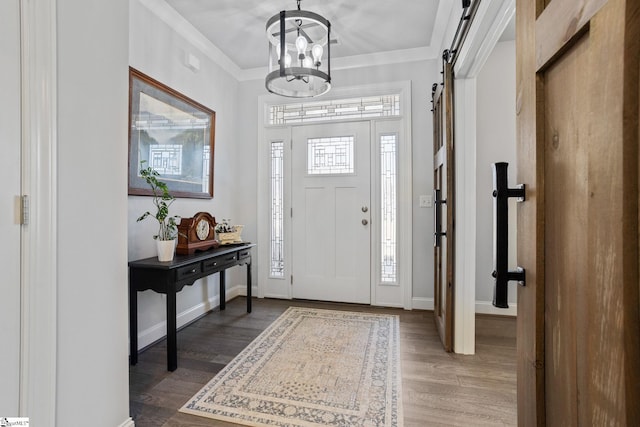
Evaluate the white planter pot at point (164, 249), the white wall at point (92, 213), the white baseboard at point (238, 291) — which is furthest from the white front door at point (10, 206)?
the white baseboard at point (238, 291)

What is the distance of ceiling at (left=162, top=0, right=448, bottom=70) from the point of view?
2.70 m

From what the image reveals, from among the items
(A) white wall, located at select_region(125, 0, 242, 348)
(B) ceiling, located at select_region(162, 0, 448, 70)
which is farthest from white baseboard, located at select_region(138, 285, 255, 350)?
(B) ceiling, located at select_region(162, 0, 448, 70)

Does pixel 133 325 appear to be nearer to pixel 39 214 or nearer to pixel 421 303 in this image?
pixel 39 214

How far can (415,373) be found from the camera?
2191 millimetres

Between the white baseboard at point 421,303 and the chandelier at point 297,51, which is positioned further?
the white baseboard at point 421,303

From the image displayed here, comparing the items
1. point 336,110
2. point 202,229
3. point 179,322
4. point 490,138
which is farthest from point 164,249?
point 490,138

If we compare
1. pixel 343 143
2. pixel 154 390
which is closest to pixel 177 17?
pixel 343 143

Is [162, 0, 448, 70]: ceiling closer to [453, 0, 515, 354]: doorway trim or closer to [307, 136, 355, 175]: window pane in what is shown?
[453, 0, 515, 354]: doorway trim

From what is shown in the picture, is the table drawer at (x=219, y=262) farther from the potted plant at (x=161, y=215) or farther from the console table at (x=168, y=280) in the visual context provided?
the potted plant at (x=161, y=215)

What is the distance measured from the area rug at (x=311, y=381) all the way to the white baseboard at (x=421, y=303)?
2.12 ft

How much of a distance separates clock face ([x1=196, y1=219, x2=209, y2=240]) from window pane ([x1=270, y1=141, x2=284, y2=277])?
1064 millimetres

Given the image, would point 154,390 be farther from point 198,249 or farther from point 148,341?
point 198,249

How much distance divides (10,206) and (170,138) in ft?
6.02

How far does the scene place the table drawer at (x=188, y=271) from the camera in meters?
2.34
